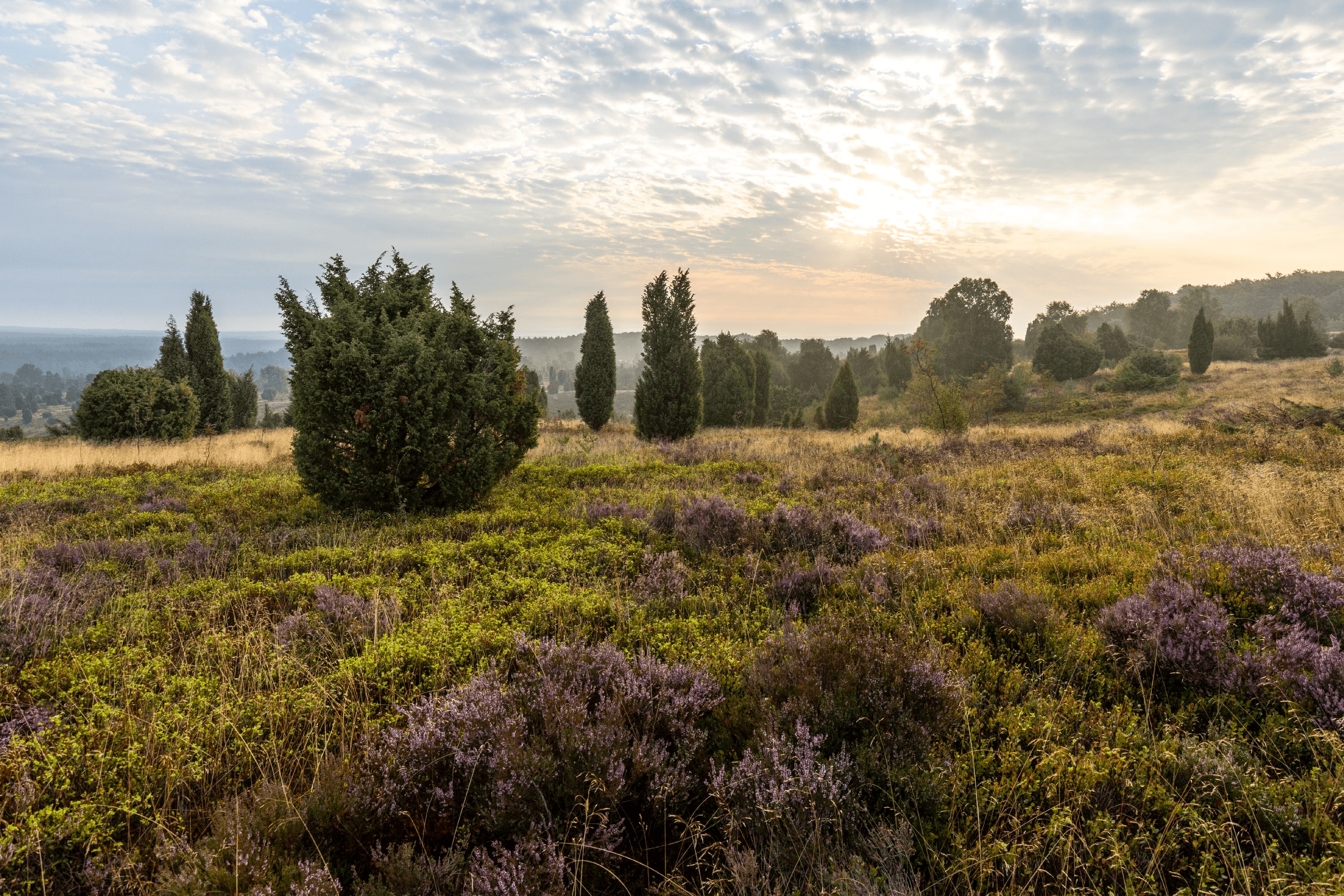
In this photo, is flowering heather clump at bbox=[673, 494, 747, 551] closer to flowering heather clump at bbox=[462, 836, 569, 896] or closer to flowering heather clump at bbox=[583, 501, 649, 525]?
flowering heather clump at bbox=[583, 501, 649, 525]

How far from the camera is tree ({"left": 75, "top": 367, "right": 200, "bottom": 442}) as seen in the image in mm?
16188

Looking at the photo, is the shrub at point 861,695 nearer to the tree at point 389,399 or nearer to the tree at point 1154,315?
the tree at point 389,399

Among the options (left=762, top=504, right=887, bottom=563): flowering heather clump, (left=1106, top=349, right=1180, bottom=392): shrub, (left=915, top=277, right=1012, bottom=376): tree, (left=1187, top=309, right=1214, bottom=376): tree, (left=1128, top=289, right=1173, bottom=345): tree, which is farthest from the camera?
(left=1128, top=289, right=1173, bottom=345): tree

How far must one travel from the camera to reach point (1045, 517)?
254 inches

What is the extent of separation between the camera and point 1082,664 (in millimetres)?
3283

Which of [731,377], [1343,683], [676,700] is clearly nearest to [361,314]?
[676,700]

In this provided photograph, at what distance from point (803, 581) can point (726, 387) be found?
2505cm

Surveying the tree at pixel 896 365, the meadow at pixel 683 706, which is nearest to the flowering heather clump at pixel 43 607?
the meadow at pixel 683 706

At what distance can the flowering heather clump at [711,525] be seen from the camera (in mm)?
5828

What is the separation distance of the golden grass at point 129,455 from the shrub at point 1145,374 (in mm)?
44364

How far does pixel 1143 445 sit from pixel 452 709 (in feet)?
47.1

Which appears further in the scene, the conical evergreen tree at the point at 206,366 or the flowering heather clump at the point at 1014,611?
the conical evergreen tree at the point at 206,366

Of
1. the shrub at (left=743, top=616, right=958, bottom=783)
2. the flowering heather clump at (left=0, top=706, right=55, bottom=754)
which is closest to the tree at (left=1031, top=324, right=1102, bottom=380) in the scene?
the shrub at (left=743, top=616, right=958, bottom=783)

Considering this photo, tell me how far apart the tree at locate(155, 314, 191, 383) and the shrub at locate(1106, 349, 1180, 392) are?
50.3m
